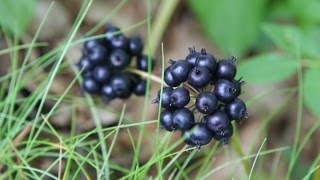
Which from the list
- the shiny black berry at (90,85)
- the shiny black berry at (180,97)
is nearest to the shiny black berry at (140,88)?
the shiny black berry at (90,85)

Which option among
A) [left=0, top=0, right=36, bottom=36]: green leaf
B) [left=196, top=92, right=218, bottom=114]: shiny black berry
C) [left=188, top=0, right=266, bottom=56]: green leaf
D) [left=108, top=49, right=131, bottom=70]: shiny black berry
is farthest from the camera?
[left=188, top=0, right=266, bottom=56]: green leaf

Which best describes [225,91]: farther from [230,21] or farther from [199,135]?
[230,21]

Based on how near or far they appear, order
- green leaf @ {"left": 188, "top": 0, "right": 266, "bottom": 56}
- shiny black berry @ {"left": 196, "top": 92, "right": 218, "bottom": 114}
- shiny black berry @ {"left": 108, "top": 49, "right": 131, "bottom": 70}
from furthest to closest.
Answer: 1. green leaf @ {"left": 188, "top": 0, "right": 266, "bottom": 56}
2. shiny black berry @ {"left": 108, "top": 49, "right": 131, "bottom": 70}
3. shiny black berry @ {"left": 196, "top": 92, "right": 218, "bottom": 114}

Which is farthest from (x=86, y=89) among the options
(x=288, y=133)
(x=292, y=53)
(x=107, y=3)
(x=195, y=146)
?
(x=288, y=133)

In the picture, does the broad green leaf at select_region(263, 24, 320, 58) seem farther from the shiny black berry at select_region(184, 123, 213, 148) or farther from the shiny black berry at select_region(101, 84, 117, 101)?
the shiny black berry at select_region(184, 123, 213, 148)

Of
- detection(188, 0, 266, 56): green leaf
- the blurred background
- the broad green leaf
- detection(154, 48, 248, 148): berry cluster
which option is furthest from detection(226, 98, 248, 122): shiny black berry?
detection(188, 0, 266, 56): green leaf
